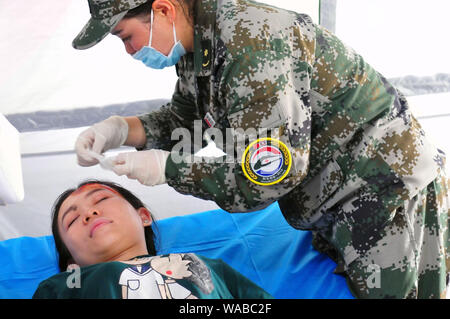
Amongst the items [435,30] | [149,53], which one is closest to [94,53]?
[149,53]

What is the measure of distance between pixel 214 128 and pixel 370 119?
48 cm

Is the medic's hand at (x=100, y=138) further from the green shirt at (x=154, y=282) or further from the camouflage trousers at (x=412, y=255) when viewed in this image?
the camouflage trousers at (x=412, y=255)

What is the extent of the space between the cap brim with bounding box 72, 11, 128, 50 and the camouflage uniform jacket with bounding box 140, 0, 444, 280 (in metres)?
0.23

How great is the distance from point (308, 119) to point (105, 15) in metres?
0.62

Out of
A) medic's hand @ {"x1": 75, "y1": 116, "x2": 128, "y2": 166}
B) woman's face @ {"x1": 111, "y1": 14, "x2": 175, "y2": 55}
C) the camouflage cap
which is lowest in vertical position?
medic's hand @ {"x1": 75, "y1": 116, "x2": 128, "y2": 166}

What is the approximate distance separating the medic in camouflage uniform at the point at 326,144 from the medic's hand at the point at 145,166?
0.13 ft

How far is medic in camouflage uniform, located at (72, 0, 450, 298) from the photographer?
1.30m

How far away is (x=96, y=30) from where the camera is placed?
135 centimetres

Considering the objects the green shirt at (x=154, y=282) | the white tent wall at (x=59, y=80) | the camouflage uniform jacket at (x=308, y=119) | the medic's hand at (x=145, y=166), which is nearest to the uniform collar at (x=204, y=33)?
the camouflage uniform jacket at (x=308, y=119)

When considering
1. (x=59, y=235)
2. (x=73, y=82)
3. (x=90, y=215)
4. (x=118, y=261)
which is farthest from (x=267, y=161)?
(x=73, y=82)

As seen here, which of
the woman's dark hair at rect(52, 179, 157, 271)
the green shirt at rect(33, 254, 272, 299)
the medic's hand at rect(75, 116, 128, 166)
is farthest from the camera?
the woman's dark hair at rect(52, 179, 157, 271)

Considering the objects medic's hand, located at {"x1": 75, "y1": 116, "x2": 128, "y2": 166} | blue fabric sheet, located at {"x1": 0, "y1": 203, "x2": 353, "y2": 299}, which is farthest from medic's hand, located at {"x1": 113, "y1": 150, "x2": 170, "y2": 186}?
blue fabric sheet, located at {"x1": 0, "y1": 203, "x2": 353, "y2": 299}

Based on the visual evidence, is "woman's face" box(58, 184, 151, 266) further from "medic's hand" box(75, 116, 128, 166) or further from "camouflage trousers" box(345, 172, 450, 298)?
"camouflage trousers" box(345, 172, 450, 298)
